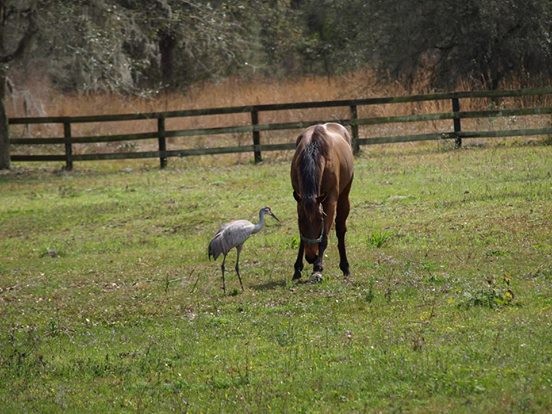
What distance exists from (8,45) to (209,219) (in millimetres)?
12945

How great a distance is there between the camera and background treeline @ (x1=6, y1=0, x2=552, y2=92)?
26359 mm

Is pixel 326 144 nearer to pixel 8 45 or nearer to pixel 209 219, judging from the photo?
pixel 209 219

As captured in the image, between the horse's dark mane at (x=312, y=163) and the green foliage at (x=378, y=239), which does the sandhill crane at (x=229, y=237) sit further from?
the green foliage at (x=378, y=239)

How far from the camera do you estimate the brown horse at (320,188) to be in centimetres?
1184

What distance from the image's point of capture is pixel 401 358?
27.7ft

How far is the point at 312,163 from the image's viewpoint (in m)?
12.0

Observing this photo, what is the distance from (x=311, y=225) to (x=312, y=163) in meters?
0.66

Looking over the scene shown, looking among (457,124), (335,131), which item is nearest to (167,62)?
(457,124)

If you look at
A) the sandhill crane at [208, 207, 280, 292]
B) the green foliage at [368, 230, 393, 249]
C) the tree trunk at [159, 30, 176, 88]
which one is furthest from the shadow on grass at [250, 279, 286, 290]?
the tree trunk at [159, 30, 176, 88]

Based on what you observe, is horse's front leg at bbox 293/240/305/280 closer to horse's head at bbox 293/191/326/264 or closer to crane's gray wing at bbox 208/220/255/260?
horse's head at bbox 293/191/326/264

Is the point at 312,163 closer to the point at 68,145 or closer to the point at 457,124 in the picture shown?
the point at 457,124

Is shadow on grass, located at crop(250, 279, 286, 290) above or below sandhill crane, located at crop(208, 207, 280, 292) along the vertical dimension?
below

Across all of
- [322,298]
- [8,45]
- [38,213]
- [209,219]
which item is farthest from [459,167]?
[8,45]

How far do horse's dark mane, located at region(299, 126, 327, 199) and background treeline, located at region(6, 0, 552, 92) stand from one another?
1472 cm
